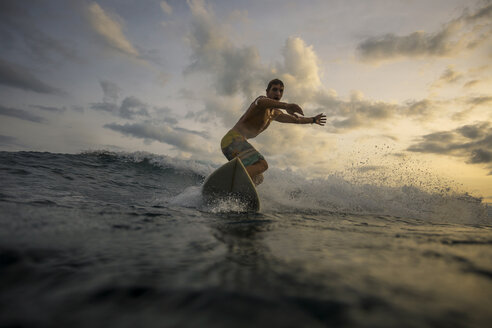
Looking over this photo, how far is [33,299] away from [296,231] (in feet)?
5.97

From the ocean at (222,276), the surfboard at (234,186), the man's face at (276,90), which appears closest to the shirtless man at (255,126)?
the man's face at (276,90)

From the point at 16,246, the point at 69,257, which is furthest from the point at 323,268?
the point at 16,246

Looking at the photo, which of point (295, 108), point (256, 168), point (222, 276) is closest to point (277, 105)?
point (295, 108)

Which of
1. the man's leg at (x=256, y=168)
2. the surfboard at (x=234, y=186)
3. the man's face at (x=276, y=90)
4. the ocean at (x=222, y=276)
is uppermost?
the man's face at (x=276, y=90)

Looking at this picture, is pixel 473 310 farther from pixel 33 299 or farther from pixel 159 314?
pixel 33 299

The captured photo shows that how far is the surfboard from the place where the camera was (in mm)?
3613

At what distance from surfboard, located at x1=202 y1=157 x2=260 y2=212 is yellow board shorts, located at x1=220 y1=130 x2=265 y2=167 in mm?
839

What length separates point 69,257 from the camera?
3.82 feet

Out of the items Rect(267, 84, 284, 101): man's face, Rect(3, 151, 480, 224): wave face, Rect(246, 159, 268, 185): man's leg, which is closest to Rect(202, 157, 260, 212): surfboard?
Rect(3, 151, 480, 224): wave face

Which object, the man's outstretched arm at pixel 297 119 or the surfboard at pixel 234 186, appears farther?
the man's outstretched arm at pixel 297 119

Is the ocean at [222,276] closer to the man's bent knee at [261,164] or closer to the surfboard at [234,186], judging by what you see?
the surfboard at [234,186]

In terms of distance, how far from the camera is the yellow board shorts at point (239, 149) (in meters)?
4.49

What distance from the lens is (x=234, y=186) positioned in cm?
361

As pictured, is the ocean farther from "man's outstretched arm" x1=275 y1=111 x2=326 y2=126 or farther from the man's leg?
"man's outstretched arm" x1=275 y1=111 x2=326 y2=126
